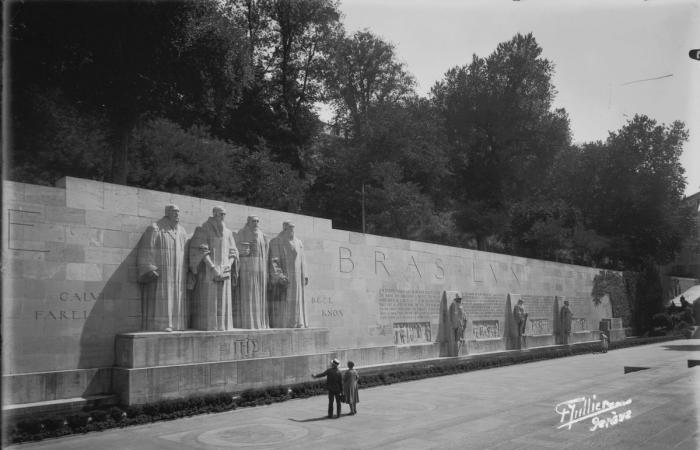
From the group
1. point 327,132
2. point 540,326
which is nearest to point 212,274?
point 540,326

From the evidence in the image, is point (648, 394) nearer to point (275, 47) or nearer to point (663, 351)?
point (663, 351)

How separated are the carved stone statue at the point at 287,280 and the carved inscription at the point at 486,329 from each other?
461 inches

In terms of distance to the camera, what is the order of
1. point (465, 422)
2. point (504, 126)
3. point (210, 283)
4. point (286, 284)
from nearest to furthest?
point (465, 422) < point (210, 283) < point (286, 284) < point (504, 126)

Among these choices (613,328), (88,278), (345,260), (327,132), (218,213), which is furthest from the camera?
(327,132)

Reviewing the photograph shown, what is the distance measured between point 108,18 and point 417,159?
22176mm

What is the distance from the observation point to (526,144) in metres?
47.5

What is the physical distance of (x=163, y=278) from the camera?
14.5 meters

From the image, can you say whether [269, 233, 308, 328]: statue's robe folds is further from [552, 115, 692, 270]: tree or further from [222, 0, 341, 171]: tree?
[552, 115, 692, 270]: tree

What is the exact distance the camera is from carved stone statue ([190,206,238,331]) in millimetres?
15125

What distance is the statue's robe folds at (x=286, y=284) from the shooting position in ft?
57.1

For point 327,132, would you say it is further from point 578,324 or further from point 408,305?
point 408,305

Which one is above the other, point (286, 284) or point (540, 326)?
point (286, 284)

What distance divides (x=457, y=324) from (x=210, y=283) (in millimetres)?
12805

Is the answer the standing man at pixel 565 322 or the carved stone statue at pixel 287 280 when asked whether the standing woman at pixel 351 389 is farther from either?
the standing man at pixel 565 322
